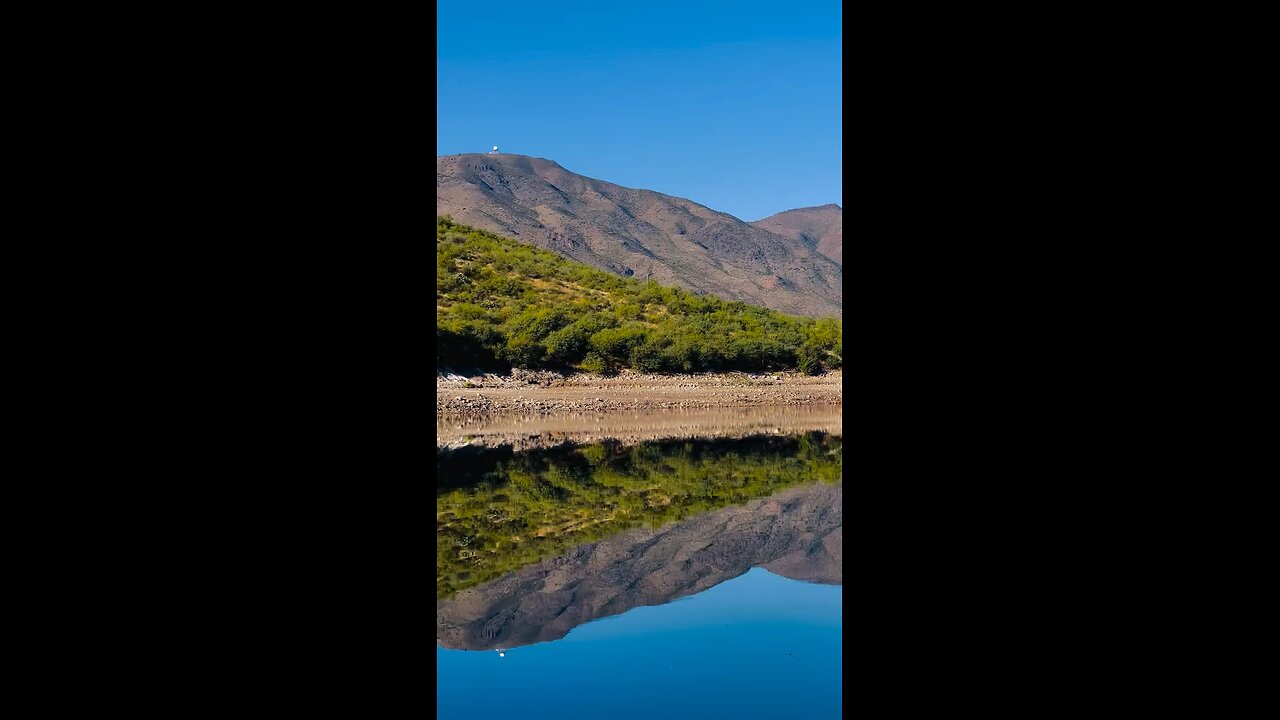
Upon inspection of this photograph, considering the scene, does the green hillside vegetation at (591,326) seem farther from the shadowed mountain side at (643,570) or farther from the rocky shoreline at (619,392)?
the shadowed mountain side at (643,570)

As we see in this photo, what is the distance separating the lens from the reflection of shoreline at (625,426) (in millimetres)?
14656

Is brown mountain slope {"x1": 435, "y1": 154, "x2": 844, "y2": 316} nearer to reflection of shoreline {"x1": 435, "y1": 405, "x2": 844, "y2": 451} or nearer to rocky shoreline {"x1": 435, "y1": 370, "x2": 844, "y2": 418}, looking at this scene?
rocky shoreline {"x1": 435, "y1": 370, "x2": 844, "y2": 418}

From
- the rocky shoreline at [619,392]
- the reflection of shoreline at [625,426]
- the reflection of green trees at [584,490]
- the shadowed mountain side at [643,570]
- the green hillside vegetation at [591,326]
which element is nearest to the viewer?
the shadowed mountain side at [643,570]

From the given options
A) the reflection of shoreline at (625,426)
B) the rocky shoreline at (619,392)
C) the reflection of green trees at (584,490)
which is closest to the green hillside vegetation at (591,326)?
the rocky shoreline at (619,392)

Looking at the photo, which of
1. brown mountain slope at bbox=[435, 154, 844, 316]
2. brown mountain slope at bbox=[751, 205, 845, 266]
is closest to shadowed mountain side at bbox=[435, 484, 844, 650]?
brown mountain slope at bbox=[435, 154, 844, 316]

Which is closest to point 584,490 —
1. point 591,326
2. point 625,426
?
point 625,426

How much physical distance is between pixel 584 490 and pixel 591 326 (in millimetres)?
16226

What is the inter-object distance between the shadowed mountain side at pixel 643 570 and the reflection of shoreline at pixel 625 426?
515cm

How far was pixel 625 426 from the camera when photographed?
17.1m

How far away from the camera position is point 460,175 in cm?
12050
